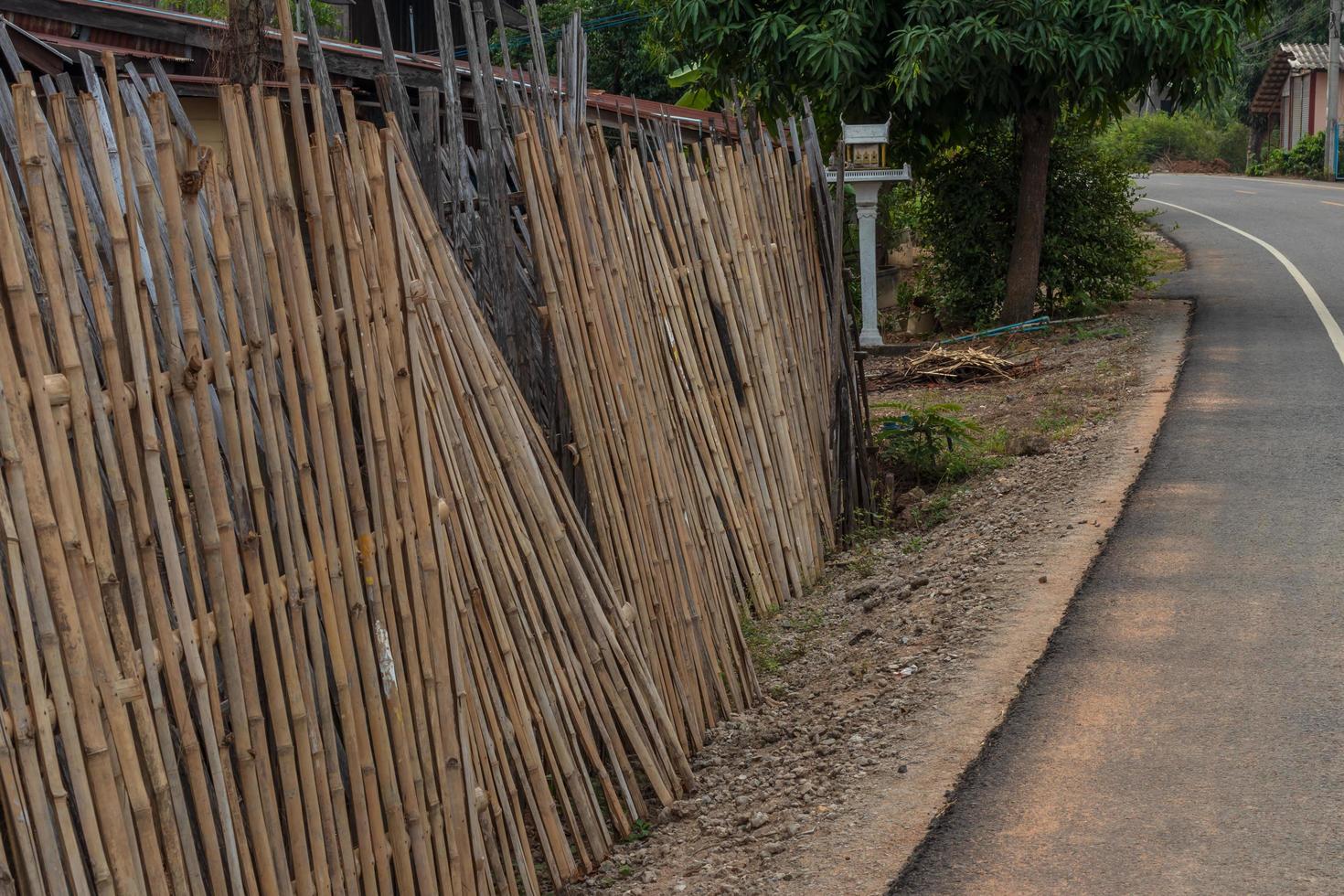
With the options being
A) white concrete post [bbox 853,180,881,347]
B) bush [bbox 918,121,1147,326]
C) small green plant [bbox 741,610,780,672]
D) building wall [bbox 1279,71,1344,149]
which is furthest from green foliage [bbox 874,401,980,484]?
building wall [bbox 1279,71,1344,149]

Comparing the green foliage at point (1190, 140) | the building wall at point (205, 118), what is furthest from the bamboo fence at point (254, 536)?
the green foliage at point (1190, 140)

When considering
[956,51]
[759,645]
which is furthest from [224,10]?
[759,645]

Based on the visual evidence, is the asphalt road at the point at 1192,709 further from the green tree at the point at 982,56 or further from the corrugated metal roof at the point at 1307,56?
the corrugated metal roof at the point at 1307,56

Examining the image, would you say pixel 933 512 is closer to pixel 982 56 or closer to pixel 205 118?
pixel 982 56

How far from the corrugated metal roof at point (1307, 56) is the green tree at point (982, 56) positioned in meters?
28.9

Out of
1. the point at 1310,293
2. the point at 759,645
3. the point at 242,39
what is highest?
the point at 242,39

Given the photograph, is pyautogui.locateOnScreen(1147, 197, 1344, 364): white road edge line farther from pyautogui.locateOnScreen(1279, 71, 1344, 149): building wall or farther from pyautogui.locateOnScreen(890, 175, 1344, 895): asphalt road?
pyautogui.locateOnScreen(1279, 71, 1344, 149): building wall

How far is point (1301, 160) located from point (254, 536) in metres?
35.6

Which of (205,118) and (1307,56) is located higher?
(1307,56)

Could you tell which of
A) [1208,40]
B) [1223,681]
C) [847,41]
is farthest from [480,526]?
[1208,40]

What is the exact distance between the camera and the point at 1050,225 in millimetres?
13000

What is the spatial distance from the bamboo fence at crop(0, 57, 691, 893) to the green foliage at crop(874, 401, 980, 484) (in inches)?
168

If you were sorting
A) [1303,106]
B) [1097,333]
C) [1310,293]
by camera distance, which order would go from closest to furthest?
1. [1097,333]
2. [1310,293]
3. [1303,106]

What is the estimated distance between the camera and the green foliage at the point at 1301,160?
32.9 metres
